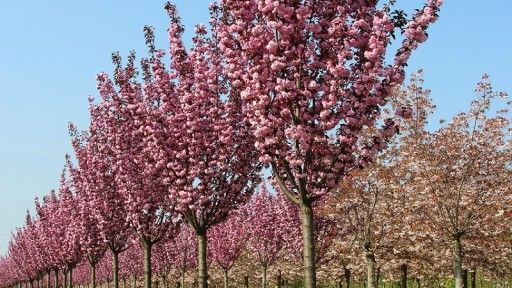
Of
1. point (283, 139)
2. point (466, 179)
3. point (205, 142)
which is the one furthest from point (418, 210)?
point (283, 139)

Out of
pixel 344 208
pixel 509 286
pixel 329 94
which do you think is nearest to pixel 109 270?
pixel 509 286

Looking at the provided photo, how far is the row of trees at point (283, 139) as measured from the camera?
39.0ft

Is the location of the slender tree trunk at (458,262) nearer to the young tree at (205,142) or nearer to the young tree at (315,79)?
the young tree at (205,142)

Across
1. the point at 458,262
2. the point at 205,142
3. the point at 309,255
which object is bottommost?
the point at 458,262

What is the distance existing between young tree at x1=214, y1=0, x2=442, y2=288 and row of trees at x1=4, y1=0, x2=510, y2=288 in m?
0.03

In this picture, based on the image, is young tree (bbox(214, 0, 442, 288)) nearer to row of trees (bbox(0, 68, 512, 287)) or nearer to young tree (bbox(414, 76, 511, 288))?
row of trees (bbox(0, 68, 512, 287))

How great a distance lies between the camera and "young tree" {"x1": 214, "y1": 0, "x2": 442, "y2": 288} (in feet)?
38.3

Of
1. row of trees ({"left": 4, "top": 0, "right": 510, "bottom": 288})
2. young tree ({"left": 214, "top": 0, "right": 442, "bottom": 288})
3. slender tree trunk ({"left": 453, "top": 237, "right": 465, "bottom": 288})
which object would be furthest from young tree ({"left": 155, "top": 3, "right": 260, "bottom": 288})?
slender tree trunk ({"left": 453, "top": 237, "right": 465, "bottom": 288})

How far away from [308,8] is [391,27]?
63.5 inches

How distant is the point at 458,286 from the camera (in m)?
23.3

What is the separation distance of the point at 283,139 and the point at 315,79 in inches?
54.0

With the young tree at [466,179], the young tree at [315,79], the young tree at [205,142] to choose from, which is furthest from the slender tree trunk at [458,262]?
the young tree at [315,79]

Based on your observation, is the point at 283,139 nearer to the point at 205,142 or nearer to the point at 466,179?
the point at 205,142

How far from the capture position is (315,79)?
40.8 ft
